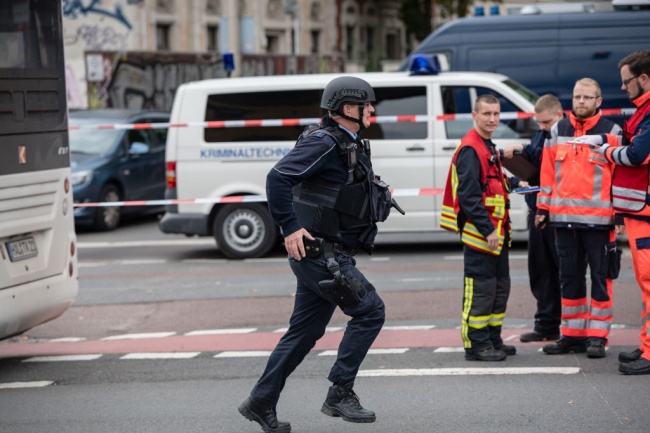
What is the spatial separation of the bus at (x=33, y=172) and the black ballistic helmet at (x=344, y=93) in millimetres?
2696

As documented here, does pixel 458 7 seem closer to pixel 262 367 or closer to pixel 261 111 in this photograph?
pixel 261 111

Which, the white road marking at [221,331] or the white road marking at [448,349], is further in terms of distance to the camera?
the white road marking at [221,331]

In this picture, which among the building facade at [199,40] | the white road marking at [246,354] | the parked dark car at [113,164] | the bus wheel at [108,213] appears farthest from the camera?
the building facade at [199,40]

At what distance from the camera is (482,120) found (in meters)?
7.73

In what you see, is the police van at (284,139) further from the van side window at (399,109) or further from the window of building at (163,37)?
the window of building at (163,37)

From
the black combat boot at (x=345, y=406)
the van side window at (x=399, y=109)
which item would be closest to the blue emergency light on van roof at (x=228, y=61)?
the van side window at (x=399, y=109)

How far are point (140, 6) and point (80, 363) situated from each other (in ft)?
96.0

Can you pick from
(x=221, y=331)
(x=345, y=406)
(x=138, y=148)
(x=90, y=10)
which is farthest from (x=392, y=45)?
(x=345, y=406)

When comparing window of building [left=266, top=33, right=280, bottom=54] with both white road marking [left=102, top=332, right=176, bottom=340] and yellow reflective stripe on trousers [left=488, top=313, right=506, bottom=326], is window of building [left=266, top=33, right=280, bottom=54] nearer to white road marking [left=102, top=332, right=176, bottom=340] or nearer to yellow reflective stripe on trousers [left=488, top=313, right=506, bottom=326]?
white road marking [left=102, top=332, right=176, bottom=340]

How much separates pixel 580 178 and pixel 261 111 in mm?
6569


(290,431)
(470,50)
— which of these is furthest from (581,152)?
(470,50)

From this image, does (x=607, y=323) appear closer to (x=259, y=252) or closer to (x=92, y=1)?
(x=259, y=252)

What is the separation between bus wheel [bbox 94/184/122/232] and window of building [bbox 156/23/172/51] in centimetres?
2097

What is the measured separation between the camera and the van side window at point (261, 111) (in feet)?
44.9
